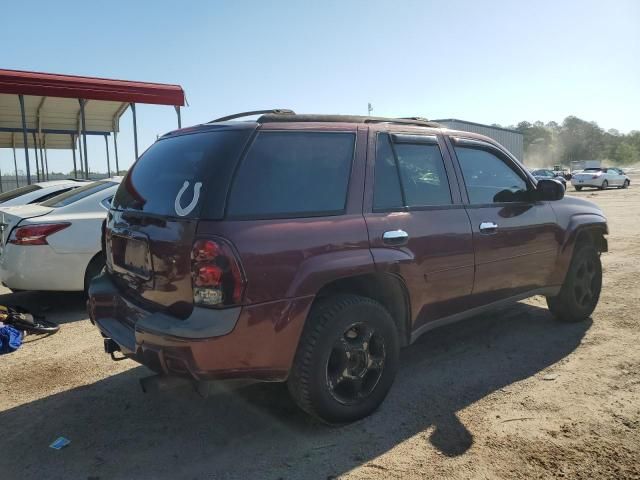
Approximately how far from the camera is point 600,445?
290cm

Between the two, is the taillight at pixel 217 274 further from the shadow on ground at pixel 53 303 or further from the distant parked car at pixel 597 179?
the distant parked car at pixel 597 179

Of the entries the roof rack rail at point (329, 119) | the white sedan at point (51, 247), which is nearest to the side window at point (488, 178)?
the roof rack rail at point (329, 119)

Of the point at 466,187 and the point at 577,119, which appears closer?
the point at 466,187

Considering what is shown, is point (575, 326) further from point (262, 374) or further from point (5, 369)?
point (5, 369)

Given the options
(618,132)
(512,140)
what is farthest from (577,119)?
(512,140)

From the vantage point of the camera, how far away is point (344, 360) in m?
3.12

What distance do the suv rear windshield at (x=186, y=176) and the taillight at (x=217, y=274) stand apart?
179mm

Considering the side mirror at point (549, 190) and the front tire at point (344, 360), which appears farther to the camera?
the side mirror at point (549, 190)

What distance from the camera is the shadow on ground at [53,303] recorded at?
19.1 ft

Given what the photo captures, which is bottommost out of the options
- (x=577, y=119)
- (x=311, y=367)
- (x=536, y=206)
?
(x=311, y=367)

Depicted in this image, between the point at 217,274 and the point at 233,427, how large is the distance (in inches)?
47.0

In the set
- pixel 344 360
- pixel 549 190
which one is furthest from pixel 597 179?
pixel 344 360

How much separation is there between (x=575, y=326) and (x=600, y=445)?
A: 232cm

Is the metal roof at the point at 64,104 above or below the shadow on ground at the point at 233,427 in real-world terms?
above
